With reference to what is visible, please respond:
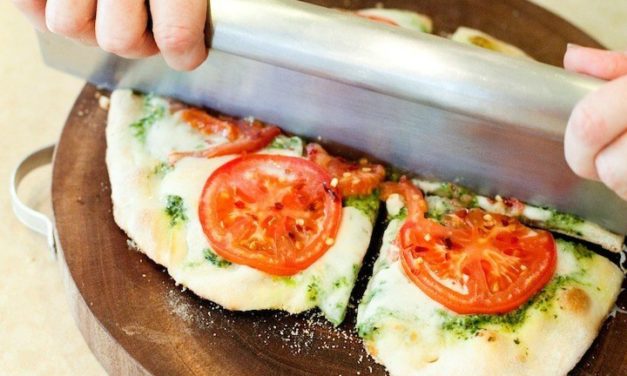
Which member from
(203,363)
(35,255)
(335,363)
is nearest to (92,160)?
(35,255)

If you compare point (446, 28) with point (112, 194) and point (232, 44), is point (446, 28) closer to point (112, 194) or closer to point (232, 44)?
point (232, 44)

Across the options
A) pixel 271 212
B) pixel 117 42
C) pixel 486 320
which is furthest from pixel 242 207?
pixel 486 320

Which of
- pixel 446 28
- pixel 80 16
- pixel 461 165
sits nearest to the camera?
pixel 80 16

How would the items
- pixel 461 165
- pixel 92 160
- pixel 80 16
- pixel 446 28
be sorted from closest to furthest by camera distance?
pixel 80 16 < pixel 461 165 < pixel 92 160 < pixel 446 28

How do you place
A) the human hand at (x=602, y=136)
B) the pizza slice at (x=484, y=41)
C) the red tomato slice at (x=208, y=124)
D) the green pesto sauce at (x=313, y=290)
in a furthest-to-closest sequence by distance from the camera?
the pizza slice at (x=484, y=41) → the red tomato slice at (x=208, y=124) → the green pesto sauce at (x=313, y=290) → the human hand at (x=602, y=136)

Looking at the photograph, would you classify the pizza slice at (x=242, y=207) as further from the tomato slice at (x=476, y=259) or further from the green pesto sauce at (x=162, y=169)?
the tomato slice at (x=476, y=259)

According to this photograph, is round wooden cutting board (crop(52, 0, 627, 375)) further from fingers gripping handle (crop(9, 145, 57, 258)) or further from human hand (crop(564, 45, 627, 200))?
human hand (crop(564, 45, 627, 200))

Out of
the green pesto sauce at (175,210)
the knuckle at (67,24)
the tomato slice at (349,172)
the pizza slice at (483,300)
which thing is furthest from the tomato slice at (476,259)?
the knuckle at (67,24)

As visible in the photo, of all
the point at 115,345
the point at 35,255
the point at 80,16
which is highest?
the point at 80,16
